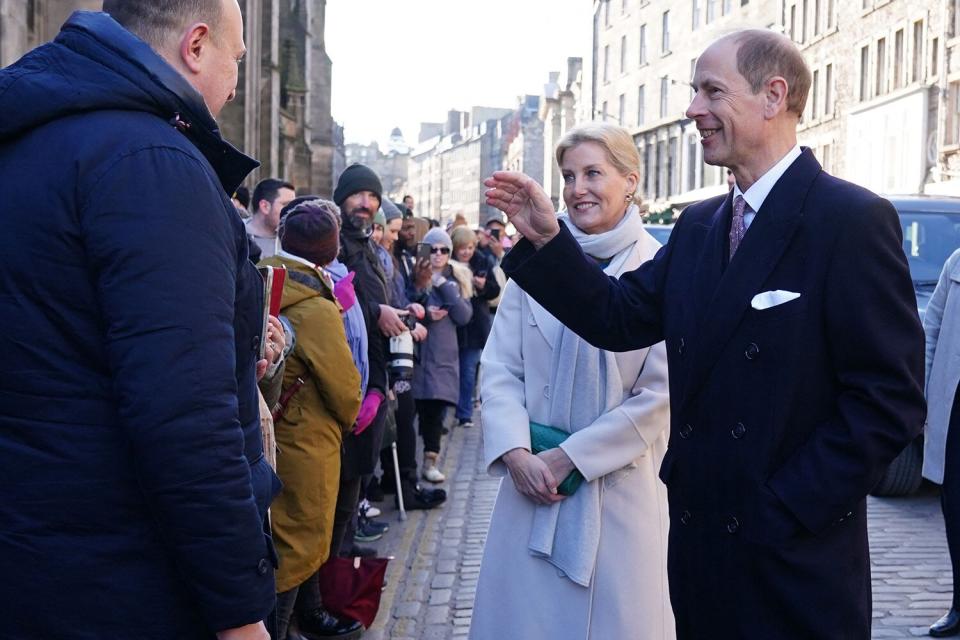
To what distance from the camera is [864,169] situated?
39562mm

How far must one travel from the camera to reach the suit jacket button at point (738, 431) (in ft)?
8.71

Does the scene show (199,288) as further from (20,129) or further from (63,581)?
(63,581)

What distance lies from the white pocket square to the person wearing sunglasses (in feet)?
22.5

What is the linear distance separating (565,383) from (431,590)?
2.95m

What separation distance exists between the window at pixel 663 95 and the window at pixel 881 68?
2216 cm

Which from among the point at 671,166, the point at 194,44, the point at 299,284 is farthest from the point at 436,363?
the point at 671,166

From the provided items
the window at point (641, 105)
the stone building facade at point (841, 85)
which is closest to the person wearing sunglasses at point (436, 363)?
the stone building facade at point (841, 85)

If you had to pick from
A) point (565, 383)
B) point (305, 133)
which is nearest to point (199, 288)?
point (565, 383)

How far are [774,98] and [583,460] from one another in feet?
4.45

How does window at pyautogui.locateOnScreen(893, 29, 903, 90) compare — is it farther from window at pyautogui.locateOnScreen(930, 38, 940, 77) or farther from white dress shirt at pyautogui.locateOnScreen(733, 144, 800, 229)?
white dress shirt at pyautogui.locateOnScreen(733, 144, 800, 229)

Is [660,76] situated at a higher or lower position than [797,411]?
higher

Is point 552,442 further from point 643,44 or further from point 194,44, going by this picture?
point 643,44

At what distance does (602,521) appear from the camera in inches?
145

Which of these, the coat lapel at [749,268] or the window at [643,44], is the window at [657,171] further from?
the coat lapel at [749,268]
